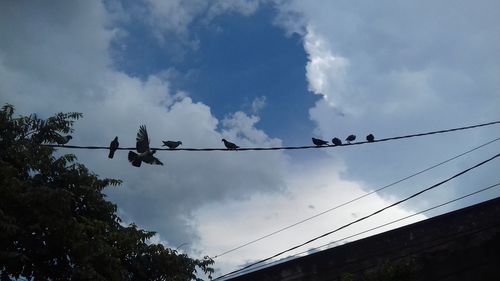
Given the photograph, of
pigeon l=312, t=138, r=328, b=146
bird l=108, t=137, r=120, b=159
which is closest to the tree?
bird l=108, t=137, r=120, b=159

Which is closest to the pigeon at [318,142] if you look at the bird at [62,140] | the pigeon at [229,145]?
the pigeon at [229,145]

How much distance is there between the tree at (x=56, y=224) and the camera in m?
7.36

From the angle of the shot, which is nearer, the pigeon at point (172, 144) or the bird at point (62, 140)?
the pigeon at point (172, 144)

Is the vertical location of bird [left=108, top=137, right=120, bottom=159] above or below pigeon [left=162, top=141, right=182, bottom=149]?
below

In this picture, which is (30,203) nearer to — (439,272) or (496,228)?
(439,272)

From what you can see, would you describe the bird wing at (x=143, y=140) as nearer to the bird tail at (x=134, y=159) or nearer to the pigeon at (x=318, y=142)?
the bird tail at (x=134, y=159)

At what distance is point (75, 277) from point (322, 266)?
4.94m

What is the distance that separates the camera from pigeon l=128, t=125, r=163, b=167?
258 inches

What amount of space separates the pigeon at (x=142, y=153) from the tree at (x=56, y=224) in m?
1.71

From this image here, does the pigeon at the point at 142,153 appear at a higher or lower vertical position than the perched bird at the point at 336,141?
lower

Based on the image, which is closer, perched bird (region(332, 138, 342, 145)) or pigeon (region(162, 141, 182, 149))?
pigeon (region(162, 141, 182, 149))

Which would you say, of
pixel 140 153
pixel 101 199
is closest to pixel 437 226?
pixel 140 153

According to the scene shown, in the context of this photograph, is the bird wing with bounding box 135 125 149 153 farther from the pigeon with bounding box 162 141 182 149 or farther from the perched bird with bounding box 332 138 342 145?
the perched bird with bounding box 332 138 342 145

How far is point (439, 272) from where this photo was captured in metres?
8.35
